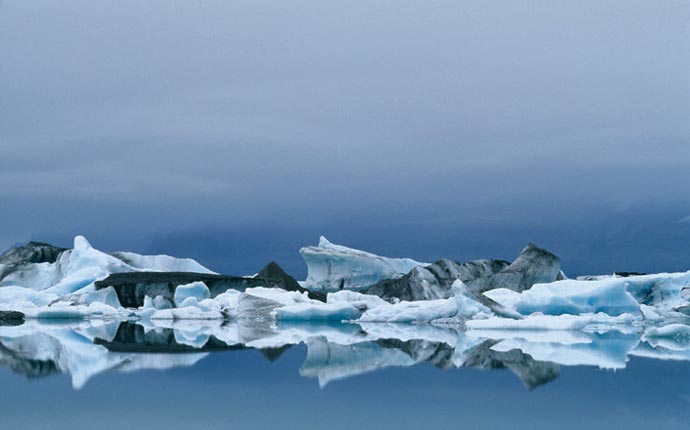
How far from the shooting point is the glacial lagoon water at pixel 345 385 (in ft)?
12.4

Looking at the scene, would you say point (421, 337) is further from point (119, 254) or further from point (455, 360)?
point (119, 254)

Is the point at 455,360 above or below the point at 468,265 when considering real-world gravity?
below

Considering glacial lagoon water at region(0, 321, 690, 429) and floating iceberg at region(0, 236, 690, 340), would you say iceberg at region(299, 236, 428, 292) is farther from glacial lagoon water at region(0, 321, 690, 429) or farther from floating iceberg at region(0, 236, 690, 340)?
glacial lagoon water at region(0, 321, 690, 429)

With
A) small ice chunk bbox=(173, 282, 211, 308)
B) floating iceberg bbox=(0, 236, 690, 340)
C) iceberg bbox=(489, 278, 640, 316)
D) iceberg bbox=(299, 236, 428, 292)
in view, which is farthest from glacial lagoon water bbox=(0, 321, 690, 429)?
iceberg bbox=(299, 236, 428, 292)

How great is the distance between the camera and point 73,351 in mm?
7363

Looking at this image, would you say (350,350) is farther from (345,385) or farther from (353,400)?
(353,400)

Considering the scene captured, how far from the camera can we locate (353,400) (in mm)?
4305

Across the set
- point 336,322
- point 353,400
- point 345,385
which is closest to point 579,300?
point 336,322

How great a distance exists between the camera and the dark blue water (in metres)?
3.70

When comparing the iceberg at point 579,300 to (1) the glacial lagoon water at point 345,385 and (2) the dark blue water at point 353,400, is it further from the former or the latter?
(2) the dark blue water at point 353,400

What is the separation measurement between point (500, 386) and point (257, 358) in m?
2.49

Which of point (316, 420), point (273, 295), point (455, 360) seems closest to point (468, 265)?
point (273, 295)

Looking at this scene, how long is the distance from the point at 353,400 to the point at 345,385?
1.89 ft

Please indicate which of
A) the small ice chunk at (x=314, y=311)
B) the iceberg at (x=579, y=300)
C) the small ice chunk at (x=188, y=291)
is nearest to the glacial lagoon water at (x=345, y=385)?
the iceberg at (x=579, y=300)
